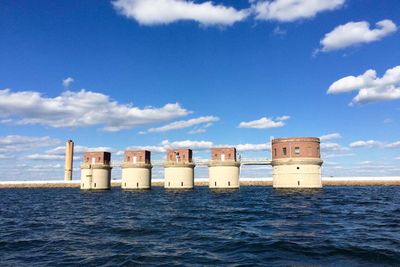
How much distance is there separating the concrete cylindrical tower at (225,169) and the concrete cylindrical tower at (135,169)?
18.0 metres

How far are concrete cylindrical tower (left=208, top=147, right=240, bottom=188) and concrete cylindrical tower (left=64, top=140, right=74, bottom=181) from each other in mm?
69423

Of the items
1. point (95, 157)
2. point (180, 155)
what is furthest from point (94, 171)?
point (180, 155)

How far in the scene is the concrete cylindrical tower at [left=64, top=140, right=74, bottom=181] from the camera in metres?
127

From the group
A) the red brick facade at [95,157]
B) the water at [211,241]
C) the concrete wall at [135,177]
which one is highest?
the red brick facade at [95,157]

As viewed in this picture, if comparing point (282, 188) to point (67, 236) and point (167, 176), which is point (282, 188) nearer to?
point (167, 176)

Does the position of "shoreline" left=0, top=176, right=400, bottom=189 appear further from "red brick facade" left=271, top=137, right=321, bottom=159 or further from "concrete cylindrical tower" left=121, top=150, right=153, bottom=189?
"red brick facade" left=271, top=137, right=321, bottom=159

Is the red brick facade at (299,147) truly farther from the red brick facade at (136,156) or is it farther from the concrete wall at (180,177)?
the red brick facade at (136,156)

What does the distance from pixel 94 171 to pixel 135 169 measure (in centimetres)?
1082

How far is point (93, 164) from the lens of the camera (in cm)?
8781

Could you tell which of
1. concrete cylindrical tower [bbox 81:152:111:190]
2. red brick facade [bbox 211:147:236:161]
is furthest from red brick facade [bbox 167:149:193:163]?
concrete cylindrical tower [bbox 81:152:111:190]

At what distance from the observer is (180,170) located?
8206 centimetres

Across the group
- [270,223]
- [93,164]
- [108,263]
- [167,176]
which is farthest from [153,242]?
[93,164]

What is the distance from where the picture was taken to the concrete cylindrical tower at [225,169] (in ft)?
255

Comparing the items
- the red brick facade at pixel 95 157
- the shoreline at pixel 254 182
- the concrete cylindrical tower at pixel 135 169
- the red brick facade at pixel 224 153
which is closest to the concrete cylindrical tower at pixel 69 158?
the shoreline at pixel 254 182
